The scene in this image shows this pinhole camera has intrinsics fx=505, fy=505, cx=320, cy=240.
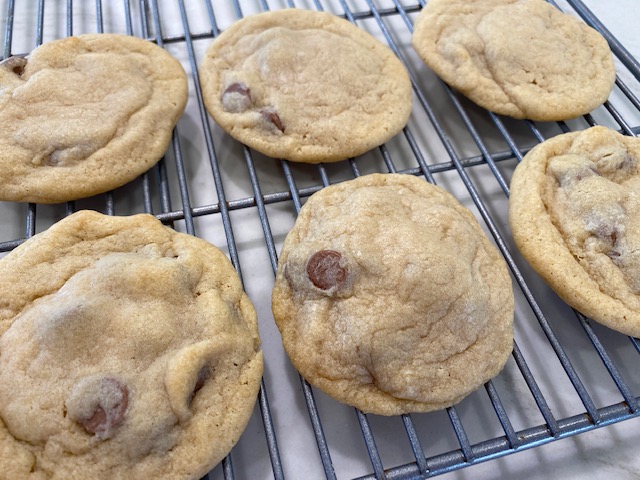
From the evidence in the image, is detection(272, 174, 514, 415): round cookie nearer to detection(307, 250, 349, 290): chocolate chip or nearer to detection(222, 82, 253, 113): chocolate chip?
detection(307, 250, 349, 290): chocolate chip

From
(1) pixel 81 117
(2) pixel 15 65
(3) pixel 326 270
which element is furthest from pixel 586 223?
(2) pixel 15 65

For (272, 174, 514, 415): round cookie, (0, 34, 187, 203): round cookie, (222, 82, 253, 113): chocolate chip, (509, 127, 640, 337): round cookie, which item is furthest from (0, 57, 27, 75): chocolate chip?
(509, 127, 640, 337): round cookie

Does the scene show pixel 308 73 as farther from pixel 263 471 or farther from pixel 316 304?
pixel 263 471

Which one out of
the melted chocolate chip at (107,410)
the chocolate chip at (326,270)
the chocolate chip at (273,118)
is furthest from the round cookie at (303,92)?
the melted chocolate chip at (107,410)

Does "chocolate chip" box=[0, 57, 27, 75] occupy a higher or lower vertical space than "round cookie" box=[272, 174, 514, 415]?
higher

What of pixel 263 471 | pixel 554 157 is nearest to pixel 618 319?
pixel 554 157

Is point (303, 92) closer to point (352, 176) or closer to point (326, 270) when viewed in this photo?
point (352, 176)
